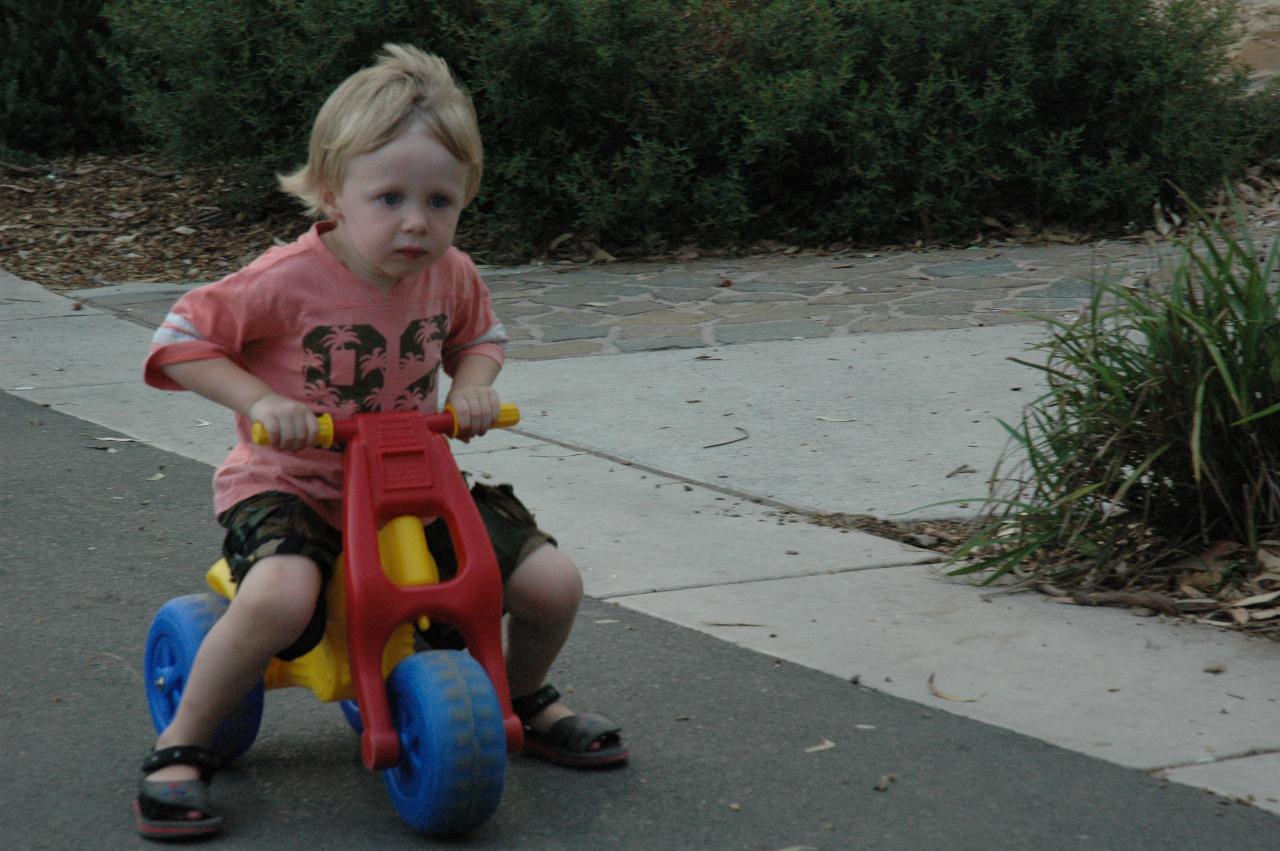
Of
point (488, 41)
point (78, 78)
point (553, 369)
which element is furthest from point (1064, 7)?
point (78, 78)

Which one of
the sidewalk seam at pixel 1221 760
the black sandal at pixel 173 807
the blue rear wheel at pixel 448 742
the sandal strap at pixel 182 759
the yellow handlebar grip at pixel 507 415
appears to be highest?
the yellow handlebar grip at pixel 507 415

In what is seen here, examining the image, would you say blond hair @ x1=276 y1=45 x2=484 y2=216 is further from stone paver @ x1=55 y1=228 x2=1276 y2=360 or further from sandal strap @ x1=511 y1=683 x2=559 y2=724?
stone paver @ x1=55 y1=228 x2=1276 y2=360

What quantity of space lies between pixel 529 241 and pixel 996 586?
5.50m

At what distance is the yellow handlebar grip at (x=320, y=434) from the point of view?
2699 mm

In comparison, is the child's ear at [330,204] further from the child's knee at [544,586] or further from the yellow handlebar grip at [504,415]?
the child's knee at [544,586]

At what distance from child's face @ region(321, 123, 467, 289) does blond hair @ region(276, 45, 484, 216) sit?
0.06 ft

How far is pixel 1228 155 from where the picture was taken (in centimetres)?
996

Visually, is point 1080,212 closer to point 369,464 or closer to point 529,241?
point 529,241

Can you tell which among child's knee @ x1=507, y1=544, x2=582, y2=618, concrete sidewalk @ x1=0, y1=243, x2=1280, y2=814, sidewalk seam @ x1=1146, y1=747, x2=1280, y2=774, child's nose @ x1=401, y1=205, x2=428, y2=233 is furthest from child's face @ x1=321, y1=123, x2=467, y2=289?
sidewalk seam @ x1=1146, y1=747, x2=1280, y2=774

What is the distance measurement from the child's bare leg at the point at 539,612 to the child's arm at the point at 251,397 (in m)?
0.47

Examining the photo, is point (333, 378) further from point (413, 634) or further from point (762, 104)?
point (762, 104)

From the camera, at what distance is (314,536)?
9.25ft

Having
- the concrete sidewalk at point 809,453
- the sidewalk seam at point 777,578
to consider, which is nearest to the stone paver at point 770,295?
the concrete sidewalk at point 809,453

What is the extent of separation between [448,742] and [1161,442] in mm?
2195
